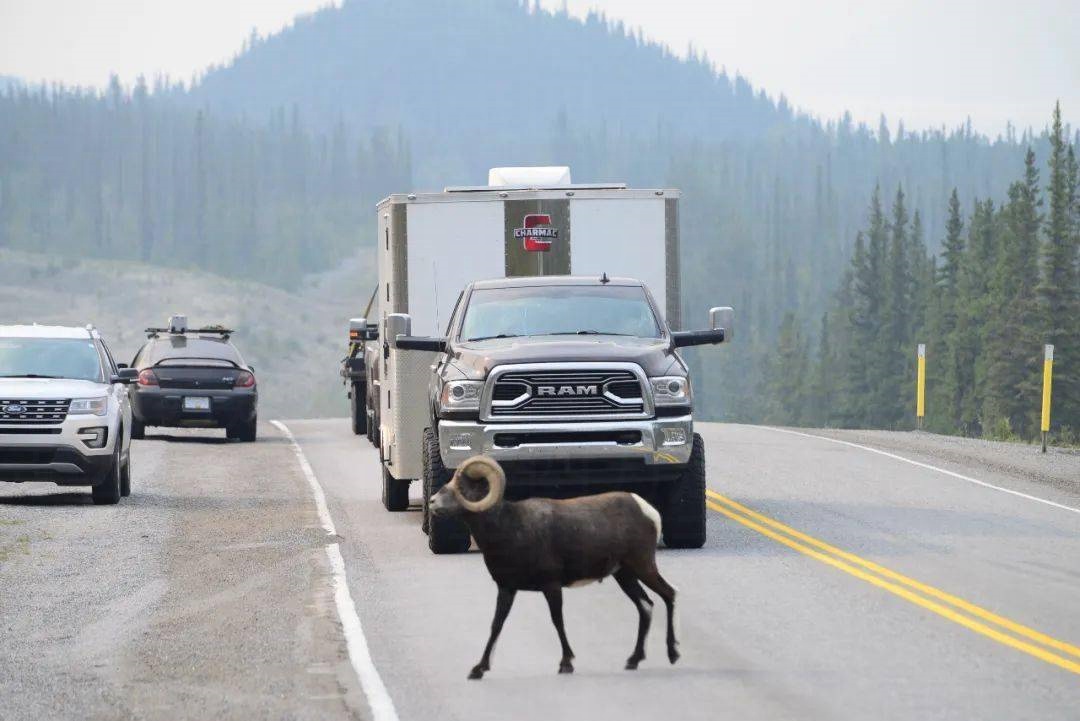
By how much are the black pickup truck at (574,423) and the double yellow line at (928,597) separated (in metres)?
1.15

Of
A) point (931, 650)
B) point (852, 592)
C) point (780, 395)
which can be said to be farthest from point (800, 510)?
point (780, 395)

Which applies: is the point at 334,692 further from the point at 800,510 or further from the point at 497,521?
the point at 800,510

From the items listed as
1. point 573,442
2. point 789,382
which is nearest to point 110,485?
point 573,442

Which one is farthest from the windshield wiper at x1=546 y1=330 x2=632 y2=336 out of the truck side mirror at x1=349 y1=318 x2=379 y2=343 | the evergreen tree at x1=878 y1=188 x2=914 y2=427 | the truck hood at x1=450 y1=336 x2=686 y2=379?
the evergreen tree at x1=878 y1=188 x2=914 y2=427

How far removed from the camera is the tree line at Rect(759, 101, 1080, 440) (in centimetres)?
9481

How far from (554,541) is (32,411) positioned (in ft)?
37.3

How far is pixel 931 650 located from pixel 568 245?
795cm

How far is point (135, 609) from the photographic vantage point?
12297mm

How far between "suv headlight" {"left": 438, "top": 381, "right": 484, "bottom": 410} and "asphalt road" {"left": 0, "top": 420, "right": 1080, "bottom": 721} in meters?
1.28

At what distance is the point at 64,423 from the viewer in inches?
757

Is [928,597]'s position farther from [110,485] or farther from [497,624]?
[110,485]

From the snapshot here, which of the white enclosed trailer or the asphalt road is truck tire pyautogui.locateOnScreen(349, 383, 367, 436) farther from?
the white enclosed trailer

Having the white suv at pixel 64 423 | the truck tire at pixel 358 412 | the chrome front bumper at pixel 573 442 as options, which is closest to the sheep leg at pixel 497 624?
the chrome front bumper at pixel 573 442

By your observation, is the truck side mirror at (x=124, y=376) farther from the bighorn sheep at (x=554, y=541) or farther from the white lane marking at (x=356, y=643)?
the bighorn sheep at (x=554, y=541)
